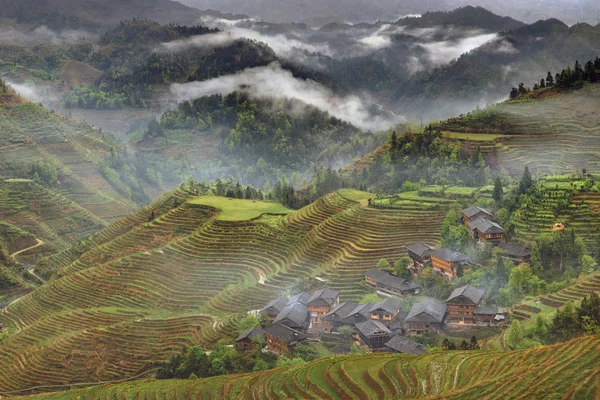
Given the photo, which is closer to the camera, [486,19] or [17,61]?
[486,19]

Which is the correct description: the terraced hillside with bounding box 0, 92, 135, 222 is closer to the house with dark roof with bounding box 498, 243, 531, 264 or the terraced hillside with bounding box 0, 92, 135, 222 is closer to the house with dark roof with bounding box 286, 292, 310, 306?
the house with dark roof with bounding box 286, 292, 310, 306

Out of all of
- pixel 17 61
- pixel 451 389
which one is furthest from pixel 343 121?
pixel 451 389

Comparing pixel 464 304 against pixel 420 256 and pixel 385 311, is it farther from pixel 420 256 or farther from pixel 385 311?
pixel 420 256

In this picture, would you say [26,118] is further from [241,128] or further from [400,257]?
[400,257]

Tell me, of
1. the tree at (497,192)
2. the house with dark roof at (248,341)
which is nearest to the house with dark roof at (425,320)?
the house with dark roof at (248,341)

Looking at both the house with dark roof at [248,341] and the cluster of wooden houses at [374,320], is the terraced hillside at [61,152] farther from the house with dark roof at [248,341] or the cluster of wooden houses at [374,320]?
the cluster of wooden houses at [374,320]

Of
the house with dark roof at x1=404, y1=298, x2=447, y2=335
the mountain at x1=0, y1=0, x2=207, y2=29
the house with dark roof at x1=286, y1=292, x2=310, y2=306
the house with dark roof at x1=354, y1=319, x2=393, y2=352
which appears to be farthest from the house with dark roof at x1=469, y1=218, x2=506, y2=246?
the mountain at x1=0, y1=0, x2=207, y2=29
